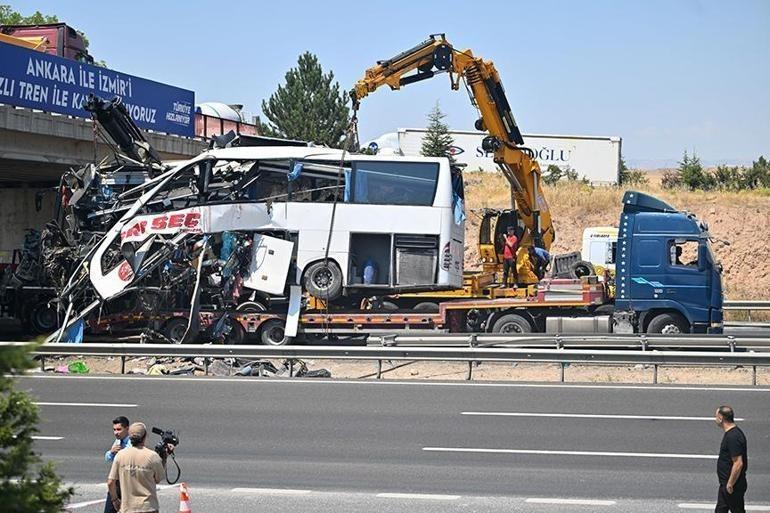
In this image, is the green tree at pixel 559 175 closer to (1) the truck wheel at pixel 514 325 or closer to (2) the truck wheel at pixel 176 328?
(1) the truck wheel at pixel 514 325

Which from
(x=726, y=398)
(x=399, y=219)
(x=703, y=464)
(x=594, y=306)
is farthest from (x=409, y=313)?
(x=703, y=464)

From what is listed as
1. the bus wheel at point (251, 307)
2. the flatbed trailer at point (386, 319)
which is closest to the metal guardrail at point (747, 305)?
the flatbed trailer at point (386, 319)

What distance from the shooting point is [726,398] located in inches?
599

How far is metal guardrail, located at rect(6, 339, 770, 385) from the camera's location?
16.6 m

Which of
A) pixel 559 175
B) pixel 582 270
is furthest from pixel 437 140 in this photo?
pixel 582 270

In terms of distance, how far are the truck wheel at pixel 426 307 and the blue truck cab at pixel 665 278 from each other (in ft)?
11.7

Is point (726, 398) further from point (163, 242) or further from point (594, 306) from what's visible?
point (163, 242)

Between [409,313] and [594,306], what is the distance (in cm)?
370

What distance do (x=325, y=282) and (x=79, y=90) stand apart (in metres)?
→ 10.1

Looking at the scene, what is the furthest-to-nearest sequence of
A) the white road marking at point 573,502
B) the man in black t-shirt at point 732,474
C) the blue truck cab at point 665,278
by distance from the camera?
the blue truck cab at point 665,278 < the white road marking at point 573,502 < the man in black t-shirt at point 732,474

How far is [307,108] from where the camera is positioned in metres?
59.3

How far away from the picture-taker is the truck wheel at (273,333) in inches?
796

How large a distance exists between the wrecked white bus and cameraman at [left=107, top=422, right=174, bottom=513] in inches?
486

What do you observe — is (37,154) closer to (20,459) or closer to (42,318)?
(42,318)
